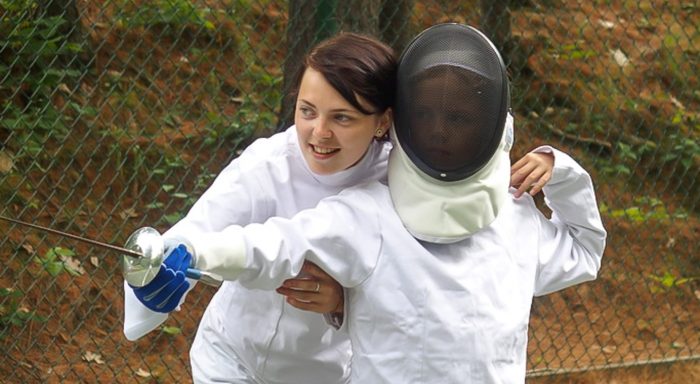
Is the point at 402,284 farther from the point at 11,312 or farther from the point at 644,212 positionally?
the point at 644,212

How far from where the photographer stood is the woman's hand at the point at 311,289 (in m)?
2.91

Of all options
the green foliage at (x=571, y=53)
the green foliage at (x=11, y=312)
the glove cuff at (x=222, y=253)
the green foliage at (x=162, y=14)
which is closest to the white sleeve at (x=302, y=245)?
the glove cuff at (x=222, y=253)

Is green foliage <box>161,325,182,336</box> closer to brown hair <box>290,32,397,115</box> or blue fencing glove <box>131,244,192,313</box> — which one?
brown hair <box>290,32,397,115</box>

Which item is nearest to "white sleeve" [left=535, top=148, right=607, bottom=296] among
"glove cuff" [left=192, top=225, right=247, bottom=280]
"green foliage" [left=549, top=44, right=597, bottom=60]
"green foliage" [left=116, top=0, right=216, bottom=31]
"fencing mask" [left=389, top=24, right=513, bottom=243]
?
"fencing mask" [left=389, top=24, right=513, bottom=243]

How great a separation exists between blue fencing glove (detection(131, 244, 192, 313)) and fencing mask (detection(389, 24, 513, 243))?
61 cm

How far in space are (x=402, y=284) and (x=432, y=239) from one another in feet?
0.45

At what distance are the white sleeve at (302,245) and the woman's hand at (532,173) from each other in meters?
0.51

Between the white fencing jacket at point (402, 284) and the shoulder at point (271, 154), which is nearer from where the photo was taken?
the white fencing jacket at point (402, 284)

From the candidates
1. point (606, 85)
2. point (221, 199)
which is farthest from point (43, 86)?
point (606, 85)

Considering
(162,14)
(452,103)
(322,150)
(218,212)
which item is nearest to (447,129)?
(452,103)

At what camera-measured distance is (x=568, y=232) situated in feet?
11.1

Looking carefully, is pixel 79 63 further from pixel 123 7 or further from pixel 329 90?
pixel 329 90

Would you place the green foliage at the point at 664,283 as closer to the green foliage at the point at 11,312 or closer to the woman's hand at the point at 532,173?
the green foliage at the point at 11,312

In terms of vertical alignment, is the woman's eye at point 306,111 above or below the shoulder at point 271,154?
above
